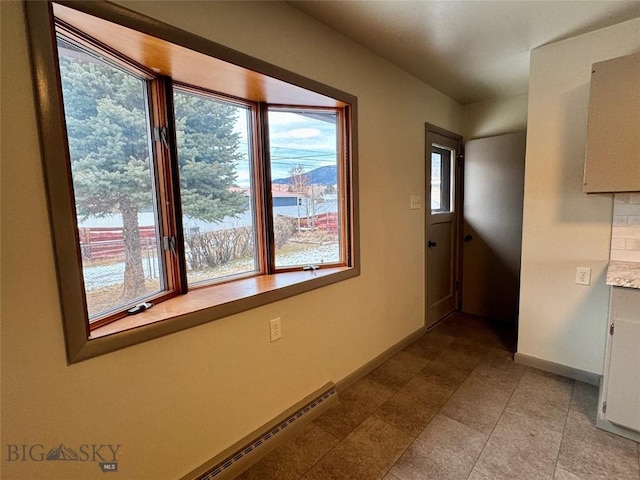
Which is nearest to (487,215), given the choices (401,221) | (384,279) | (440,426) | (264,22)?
(401,221)

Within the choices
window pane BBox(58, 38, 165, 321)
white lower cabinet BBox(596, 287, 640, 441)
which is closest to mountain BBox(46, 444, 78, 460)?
window pane BBox(58, 38, 165, 321)

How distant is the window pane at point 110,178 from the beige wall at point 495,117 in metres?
3.17

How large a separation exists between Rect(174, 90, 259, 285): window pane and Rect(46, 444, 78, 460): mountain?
0.81 metres

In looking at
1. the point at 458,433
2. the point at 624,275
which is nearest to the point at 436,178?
the point at 624,275

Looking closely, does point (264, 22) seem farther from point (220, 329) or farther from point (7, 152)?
point (220, 329)

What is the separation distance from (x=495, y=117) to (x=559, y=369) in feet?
7.91

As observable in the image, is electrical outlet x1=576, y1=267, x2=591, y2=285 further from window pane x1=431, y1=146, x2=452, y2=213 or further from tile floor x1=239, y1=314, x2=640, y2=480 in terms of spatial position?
window pane x1=431, y1=146, x2=452, y2=213

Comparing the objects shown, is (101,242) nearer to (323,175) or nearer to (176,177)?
(176,177)

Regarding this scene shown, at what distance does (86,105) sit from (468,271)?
3531mm

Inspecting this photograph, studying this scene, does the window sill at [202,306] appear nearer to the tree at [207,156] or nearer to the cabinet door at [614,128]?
the tree at [207,156]

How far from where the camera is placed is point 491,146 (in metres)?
3.13

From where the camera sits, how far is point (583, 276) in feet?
6.97

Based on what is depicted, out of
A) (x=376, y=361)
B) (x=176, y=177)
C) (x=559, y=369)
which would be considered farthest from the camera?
(x=376, y=361)

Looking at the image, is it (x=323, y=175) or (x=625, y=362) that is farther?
(x=323, y=175)
